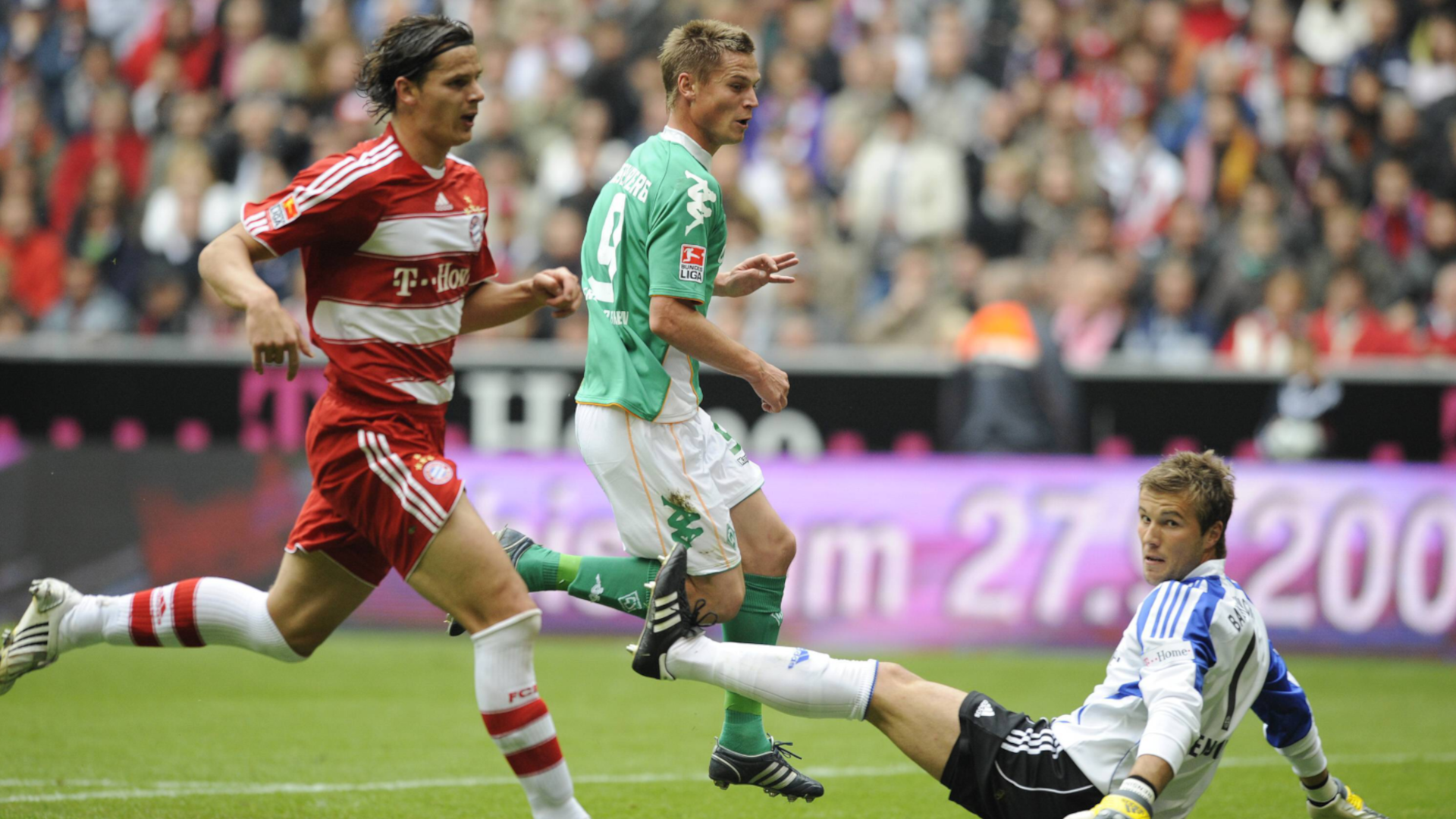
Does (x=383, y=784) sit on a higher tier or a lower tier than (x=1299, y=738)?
lower

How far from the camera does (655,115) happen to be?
1460 centimetres

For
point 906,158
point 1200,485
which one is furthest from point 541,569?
point 906,158

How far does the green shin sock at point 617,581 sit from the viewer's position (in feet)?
18.6

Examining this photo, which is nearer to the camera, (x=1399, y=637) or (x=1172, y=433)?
(x=1399, y=637)

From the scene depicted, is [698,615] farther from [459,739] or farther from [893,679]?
[459,739]

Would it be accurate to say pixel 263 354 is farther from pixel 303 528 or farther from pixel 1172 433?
pixel 1172 433

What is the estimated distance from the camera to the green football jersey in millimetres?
5332

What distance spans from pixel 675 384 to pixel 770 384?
1.27 feet

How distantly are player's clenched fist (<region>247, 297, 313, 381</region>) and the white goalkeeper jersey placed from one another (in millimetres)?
2474

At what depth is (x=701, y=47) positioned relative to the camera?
5.50m

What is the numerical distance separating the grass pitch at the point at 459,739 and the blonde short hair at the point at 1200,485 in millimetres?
1762

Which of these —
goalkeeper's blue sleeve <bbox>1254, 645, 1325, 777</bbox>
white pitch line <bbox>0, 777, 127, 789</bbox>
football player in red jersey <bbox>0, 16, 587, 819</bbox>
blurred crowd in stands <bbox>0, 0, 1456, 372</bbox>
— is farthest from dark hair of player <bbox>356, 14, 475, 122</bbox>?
blurred crowd in stands <bbox>0, 0, 1456, 372</bbox>

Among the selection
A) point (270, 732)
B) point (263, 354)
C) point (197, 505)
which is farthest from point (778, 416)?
point (263, 354)

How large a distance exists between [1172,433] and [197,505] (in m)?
6.76
